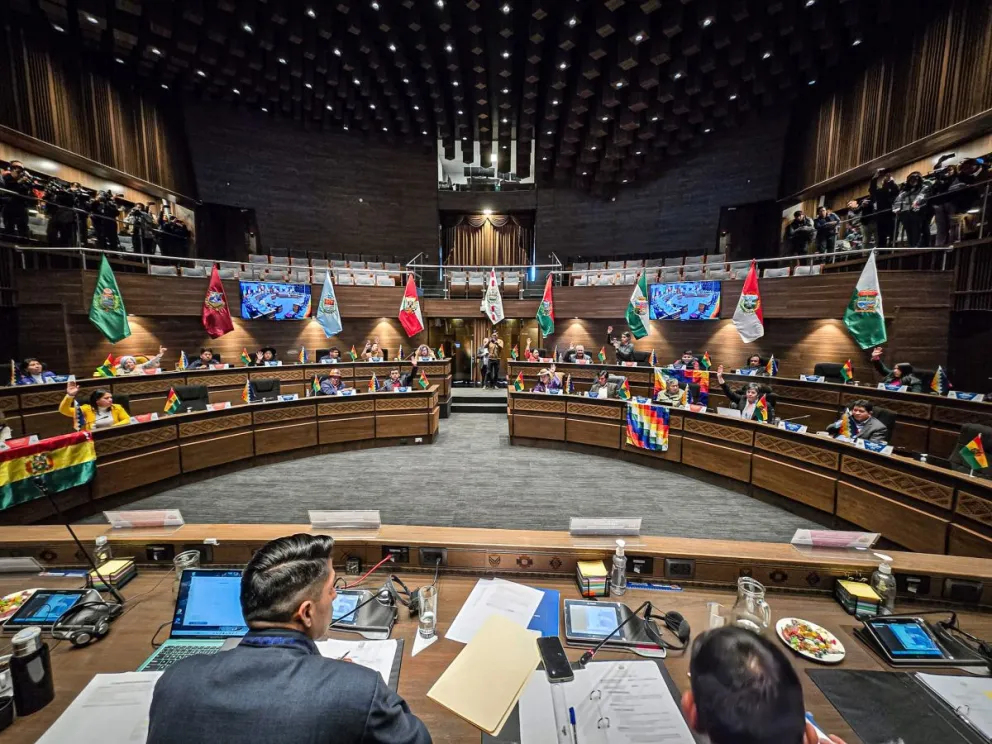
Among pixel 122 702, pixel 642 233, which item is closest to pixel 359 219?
pixel 642 233

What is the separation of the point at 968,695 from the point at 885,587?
45 cm

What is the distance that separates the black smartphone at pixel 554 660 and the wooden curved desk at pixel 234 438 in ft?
18.2

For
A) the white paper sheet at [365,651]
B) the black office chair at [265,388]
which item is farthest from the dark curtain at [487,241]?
the white paper sheet at [365,651]

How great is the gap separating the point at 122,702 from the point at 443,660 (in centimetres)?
103

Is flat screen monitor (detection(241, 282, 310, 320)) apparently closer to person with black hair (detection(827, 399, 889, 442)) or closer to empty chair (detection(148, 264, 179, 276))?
empty chair (detection(148, 264, 179, 276))

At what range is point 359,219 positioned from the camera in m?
14.0

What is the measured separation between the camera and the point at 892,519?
12.3ft

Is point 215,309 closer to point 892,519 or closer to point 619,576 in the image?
point 619,576

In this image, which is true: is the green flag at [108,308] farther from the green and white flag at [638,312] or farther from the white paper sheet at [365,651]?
the green and white flag at [638,312]

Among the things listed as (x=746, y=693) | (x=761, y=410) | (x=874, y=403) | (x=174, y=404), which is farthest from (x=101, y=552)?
(x=874, y=403)

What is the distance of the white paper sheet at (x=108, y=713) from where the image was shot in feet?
3.84

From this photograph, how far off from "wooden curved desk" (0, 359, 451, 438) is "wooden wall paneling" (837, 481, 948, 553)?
732 centimetres

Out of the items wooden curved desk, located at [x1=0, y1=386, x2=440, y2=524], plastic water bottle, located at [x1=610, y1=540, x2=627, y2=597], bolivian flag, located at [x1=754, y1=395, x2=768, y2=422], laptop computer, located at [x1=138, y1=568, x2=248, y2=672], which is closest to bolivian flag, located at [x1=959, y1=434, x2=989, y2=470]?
bolivian flag, located at [x1=754, y1=395, x2=768, y2=422]

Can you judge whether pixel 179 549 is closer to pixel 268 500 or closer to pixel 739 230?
pixel 268 500
